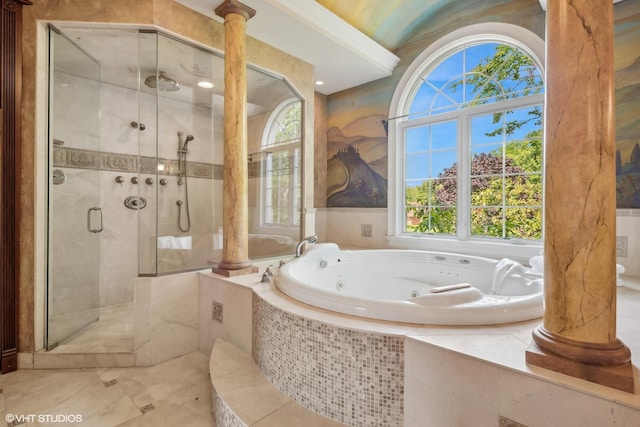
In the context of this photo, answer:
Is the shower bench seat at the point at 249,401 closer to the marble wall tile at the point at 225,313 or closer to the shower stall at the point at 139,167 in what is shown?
the marble wall tile at the point at 225,313

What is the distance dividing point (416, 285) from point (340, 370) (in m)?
1.58

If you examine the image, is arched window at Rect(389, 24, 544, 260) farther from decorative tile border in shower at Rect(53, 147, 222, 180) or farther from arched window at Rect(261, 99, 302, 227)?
decorative tile border in shower at Rect(53, 147, 222, 180)

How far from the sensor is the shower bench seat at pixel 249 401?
1.26 meters

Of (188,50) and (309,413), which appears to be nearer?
(309,413)

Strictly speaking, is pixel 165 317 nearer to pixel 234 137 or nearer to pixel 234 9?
pixel 234 137

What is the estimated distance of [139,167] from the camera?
2.42 m

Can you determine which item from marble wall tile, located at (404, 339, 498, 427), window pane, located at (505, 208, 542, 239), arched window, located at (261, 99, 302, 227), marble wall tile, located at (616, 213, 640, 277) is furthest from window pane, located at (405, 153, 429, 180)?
marble wall tile, located at (404, 339, 498, 427)

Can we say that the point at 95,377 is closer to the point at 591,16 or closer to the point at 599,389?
the point at 599,389

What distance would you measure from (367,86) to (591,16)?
2.78 meters

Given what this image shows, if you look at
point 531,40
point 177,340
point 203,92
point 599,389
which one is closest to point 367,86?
point 531,40

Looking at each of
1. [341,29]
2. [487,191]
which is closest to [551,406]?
[487,191]

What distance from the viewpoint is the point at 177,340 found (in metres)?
2.16

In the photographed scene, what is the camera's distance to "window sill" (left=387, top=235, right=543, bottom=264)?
8.30 ft

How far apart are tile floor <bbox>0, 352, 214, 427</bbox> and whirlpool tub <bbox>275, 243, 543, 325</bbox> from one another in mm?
754
